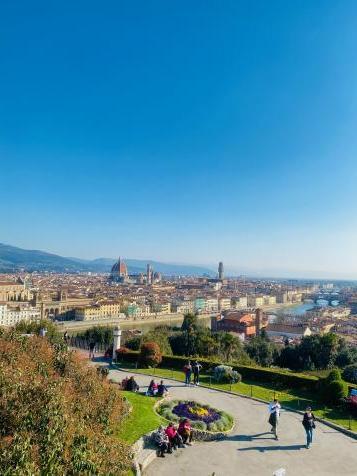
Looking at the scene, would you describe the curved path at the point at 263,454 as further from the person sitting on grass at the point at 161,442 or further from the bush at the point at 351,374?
the bush at the point at 351,374

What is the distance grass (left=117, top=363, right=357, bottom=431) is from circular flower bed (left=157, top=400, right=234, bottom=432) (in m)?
3.13

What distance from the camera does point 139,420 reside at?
11.0m

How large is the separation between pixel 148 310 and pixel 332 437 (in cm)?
9837

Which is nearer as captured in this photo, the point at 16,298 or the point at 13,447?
the point at 13,447

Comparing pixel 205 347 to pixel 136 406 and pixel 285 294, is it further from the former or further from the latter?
pixel 285 294

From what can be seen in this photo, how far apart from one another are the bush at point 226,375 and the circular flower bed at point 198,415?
14.4 ft

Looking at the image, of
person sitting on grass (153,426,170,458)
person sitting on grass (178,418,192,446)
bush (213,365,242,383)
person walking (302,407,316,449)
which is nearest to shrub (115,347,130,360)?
bush (213,365,242,383)

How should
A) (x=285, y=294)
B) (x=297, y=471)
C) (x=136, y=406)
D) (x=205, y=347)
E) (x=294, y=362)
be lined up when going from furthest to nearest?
(x=285, y=294) < (x=294, y=362) < (x=205, y=347) < (x=136, y=406) < (x=297, y=471)

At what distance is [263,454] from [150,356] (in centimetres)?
978

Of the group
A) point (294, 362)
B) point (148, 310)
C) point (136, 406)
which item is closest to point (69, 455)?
point (136, 406)

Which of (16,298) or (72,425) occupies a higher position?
(72,425)

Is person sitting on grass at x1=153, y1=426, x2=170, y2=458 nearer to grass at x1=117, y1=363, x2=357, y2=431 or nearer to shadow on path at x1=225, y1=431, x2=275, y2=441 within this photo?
shadow on path at x1=225, y1=431, x2=275, y2=441

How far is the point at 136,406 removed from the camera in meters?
12.1

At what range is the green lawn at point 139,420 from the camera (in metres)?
9.81
